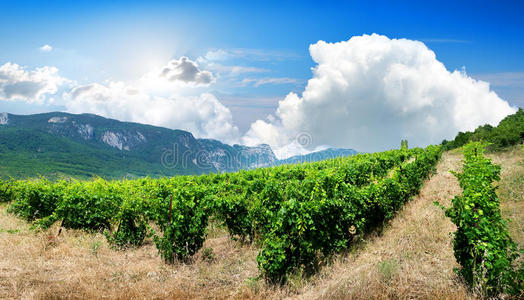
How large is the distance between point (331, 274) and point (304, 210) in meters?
1.51

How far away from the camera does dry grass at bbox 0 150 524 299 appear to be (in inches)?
211

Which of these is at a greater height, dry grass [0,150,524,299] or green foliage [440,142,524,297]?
green foliage [440,142,524,297]

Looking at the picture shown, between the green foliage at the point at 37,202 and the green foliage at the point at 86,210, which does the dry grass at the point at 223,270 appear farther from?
the green foliage at the point at 37,202

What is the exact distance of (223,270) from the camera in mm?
7172

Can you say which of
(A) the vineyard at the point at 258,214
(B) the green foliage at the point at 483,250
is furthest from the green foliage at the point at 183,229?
(B) the green foliage at the point at 483,250

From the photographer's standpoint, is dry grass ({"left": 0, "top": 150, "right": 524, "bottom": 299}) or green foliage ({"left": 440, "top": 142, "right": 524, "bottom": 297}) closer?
green foliage ({"left": 440, "top": 142, "right": 524, "bottom": 297})

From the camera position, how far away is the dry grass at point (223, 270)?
5.36 meters

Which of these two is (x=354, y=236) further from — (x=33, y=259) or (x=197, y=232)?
(x=33, y=259)

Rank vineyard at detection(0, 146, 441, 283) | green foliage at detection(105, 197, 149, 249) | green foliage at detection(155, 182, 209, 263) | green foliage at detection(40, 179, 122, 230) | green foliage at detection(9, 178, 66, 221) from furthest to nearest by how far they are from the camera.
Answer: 1. green foliage at detection(9, 178, 66, 221)
2. green foliage at detection(40, 179, 122, 230)
3. green foliage at detection(105, 197, 149, 249)
4. green foliage at detection(155, 182, 209, 263)
5. vineyard at detection(0, 146, 441, 283)

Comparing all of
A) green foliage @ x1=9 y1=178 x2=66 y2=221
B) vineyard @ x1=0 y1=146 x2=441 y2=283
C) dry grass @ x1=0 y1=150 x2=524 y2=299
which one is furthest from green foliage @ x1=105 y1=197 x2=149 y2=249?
green foliage @ x1=9 y1=178 x2=66 y2=221

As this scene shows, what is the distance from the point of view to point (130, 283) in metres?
6.30

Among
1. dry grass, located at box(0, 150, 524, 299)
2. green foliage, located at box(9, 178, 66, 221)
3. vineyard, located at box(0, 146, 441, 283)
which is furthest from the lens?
green foliage, located at box(9, 178, 66, 221)

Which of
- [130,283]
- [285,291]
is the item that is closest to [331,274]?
[285,291]

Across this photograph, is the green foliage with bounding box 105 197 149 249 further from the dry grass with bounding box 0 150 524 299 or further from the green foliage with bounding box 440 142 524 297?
the green foliage with bounding box 440 142 524 297
